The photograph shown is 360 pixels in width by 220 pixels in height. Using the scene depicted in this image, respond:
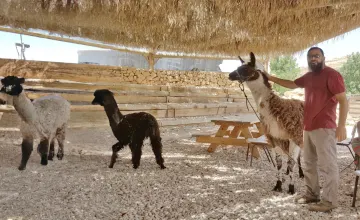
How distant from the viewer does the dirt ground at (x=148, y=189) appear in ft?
10.2

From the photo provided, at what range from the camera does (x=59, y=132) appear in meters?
5.16

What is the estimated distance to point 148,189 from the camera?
151 inches

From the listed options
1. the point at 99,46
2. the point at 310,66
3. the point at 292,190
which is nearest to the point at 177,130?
the point at 99,46

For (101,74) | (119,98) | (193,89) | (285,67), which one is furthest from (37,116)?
(285,67)

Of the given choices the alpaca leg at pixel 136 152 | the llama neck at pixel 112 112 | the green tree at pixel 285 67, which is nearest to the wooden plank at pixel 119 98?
the llama neck at pixel 112 112

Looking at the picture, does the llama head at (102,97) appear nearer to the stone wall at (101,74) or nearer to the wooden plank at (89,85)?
the wooden plank at (89,85)

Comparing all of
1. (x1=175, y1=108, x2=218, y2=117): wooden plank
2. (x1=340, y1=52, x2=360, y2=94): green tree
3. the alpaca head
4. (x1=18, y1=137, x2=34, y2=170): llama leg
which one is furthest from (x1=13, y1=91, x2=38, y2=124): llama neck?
(x1=340, y1=52, x2=360, y2=94): green tree

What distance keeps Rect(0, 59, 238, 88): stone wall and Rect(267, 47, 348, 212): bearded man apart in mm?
6606

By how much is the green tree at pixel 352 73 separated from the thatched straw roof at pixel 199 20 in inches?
754

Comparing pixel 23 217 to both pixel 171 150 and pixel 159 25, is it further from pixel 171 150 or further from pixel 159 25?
pixel 159 25

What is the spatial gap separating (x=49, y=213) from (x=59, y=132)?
7.74 ft

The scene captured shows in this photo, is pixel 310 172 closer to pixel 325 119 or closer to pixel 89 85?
pixel 325 119

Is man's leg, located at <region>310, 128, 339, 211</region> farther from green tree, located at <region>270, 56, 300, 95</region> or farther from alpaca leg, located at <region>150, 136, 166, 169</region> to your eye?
green tree, located at <region>270, 56, 300, 95</region>

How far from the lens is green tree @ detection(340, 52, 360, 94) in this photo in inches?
952
